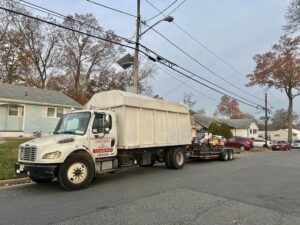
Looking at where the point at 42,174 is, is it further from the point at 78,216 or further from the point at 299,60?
the point at 299,60

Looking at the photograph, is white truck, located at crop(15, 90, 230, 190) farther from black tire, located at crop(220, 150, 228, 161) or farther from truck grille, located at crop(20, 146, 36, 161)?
black tire, located at crop(220, 150, 228, 161)

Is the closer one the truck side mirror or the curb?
the curb

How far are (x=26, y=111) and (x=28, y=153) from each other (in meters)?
20.1

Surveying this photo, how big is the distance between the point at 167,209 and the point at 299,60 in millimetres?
52750

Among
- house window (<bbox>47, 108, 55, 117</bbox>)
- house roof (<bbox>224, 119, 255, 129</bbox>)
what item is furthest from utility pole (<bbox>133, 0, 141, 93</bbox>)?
house roof (<bbox>224, 119, 255, 129</bbox>)

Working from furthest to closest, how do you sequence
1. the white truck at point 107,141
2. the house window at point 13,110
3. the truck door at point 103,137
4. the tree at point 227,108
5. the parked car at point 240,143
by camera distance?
the tree at point 227,108 → the parked car at point 240,143 → the house window at point 13,110 → the truck door at point 103,137 → the white truck at point 107,141

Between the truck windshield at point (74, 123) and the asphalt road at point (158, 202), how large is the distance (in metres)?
1.77

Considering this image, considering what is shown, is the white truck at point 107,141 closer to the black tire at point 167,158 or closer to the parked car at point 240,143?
the black tire at point 167,158

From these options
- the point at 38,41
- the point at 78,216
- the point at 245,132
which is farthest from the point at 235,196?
the point at 245,132

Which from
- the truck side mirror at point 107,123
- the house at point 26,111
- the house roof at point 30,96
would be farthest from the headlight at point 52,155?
the house roof at point 30,96

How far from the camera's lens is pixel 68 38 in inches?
1935

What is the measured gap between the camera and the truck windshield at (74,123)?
417 inches

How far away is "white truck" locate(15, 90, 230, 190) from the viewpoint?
940 cm

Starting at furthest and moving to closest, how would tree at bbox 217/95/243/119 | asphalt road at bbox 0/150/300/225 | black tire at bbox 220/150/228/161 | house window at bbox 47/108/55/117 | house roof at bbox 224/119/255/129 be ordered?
tree at bbox 217/95/243/119 → house roof at bbox 224/119/255/129 → house window at bbox 47/108/55/117 → black tire at bbox 220/150/228/161 → asphalt road at bbox 0/150/300/225
